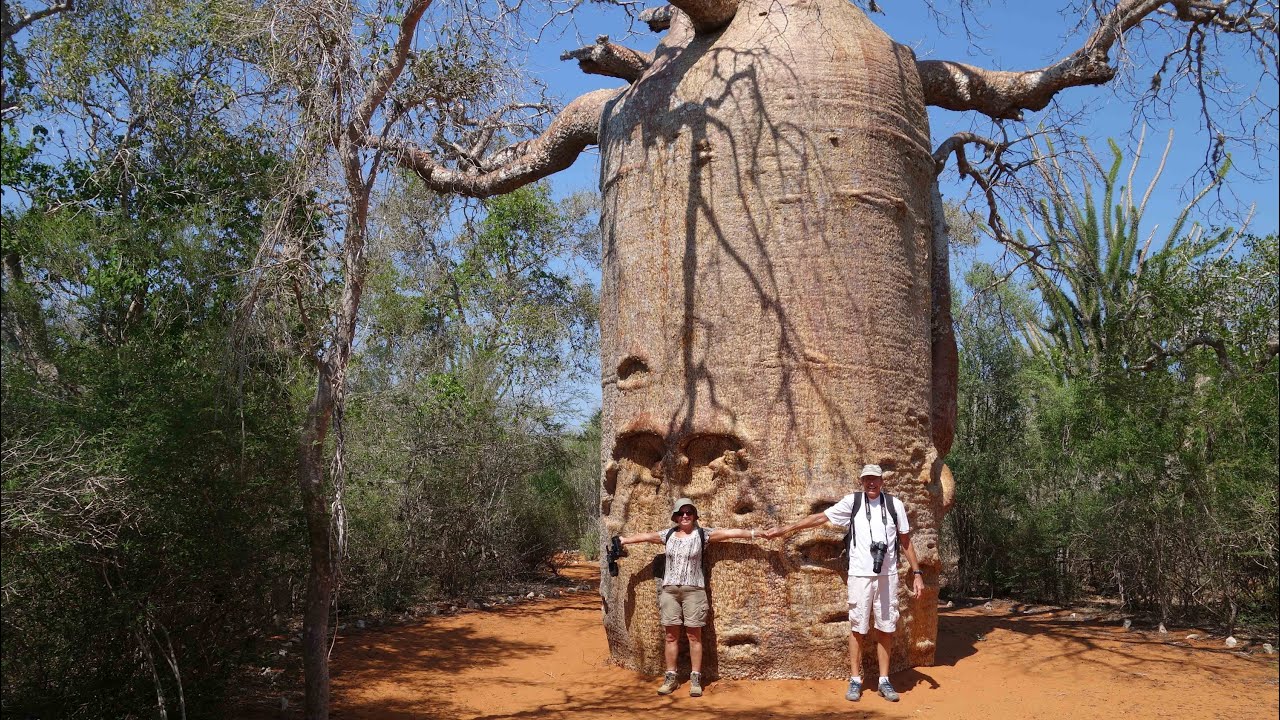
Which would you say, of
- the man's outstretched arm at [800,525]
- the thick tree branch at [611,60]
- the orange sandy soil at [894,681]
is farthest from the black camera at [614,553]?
the thick tree branch at [611,60]

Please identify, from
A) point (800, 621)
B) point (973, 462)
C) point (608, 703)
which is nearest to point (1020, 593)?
point (973, 462)

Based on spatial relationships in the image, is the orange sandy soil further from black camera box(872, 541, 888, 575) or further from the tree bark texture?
black camera box(872, 541, 888, 575)

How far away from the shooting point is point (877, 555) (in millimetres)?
4488

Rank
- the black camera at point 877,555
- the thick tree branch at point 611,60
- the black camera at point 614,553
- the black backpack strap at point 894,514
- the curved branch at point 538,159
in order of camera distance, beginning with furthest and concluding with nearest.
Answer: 1. the curved branch at point 538,159
2. the thick tree branch at point 611,60
3. the black camera at point 614,553
4. the black backpack strap at point 894,514
5. the black camera at point 877,555

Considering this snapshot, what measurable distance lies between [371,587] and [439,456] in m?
1.46

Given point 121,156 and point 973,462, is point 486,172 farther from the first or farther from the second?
point 973,462

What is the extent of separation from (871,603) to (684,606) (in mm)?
923

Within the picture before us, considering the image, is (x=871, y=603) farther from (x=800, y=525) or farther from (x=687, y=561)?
(x=687, y=561)

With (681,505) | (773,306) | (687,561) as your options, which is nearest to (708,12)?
(773,306)

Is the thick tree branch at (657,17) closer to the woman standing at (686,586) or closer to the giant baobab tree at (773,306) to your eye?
the giant baobab tree at (773,306)

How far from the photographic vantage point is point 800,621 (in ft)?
15.2

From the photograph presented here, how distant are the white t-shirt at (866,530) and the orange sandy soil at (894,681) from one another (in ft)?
2.01

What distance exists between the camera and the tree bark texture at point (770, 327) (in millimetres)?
4719

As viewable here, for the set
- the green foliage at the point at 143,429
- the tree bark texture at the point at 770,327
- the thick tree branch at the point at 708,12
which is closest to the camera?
the green foliage at the point at 143,429
